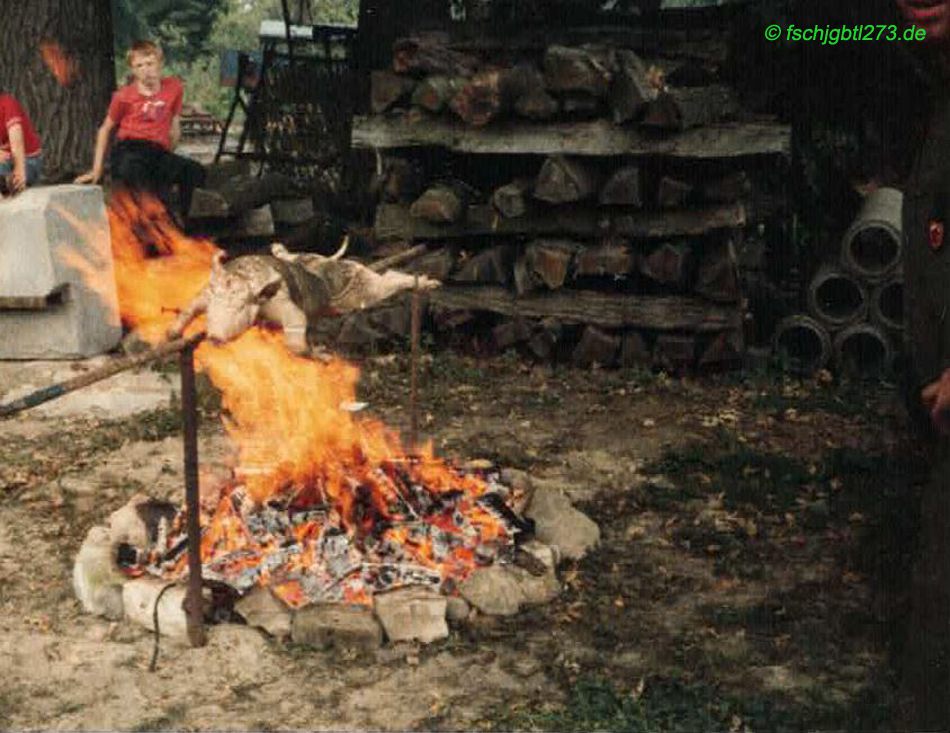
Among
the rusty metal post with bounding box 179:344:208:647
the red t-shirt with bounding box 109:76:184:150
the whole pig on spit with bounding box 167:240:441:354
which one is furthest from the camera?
the red t-shirt with bounding box 109:76:184:150

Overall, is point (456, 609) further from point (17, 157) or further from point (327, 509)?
point (17, 157)

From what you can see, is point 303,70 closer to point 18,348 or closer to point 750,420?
point 18,348

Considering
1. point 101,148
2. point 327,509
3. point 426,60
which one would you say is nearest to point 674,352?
point 426,60

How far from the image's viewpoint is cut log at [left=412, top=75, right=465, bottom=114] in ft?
31.2

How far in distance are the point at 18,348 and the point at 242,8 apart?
2083 inches

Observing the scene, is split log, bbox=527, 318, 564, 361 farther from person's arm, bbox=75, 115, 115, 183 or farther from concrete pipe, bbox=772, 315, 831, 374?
person's arm, bbox=75, 115, 115, 183

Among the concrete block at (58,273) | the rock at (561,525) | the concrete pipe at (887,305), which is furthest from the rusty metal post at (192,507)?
the concrete pipe at (887,305)

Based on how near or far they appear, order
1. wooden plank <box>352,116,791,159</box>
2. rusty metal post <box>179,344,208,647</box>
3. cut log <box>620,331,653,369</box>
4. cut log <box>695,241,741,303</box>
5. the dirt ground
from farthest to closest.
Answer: cut log <box>620,331,653,369</box> → cut log <box>695,241,741,303</box> → wooden plank <box>352,116,791,159</box> → rusty metal post <box>179,344,208,647</box> → the dirt ground

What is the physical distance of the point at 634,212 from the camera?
952 cm

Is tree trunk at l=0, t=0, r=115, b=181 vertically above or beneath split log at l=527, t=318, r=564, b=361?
above

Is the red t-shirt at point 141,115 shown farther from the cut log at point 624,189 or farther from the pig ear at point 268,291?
the pig ear at point 268,291

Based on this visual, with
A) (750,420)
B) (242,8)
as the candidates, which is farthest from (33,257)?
(242,8)

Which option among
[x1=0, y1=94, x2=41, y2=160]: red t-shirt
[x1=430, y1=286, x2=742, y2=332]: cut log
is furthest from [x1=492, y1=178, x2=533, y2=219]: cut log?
[x1=0, y1=94, x2=41, y2=160]: red t-shirt

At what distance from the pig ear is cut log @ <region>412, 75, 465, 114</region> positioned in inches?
179
